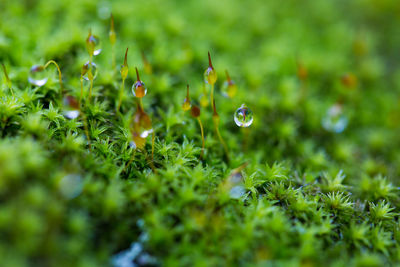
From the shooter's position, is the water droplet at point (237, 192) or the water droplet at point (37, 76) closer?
the water droplet at point (237, 192)

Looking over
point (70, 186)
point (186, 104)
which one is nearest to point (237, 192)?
point (186, 104)

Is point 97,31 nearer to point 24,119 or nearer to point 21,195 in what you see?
point 24,119

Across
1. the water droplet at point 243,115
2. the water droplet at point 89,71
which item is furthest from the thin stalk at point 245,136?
the water droplet at point 89,71

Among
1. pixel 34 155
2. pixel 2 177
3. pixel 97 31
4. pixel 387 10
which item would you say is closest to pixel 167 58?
pixel 97 31

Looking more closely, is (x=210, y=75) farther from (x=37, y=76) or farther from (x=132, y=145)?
(x=37, y=76)

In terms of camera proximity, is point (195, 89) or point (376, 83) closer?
point (195, 89)

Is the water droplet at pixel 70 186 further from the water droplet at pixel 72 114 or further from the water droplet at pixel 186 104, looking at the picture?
the water droplet at pixel 186 104

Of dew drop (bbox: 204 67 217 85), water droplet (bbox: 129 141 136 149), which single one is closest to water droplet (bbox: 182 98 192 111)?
dew drop (bbox: 204 67 217 85)
